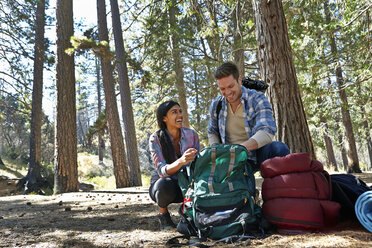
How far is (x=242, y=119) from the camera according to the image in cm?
320

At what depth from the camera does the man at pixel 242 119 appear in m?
2.88

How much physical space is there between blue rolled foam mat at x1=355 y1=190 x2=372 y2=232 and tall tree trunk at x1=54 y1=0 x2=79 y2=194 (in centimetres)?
705

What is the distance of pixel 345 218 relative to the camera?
2.49 meters

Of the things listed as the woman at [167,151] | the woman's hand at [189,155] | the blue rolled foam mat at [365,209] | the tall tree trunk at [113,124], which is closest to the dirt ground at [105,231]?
the blue rolled foam mat at [365,209]

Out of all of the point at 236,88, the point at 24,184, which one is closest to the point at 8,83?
the point at 24,184

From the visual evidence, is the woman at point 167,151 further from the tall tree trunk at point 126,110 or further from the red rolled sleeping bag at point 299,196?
the tall tree trunk at point 126,110

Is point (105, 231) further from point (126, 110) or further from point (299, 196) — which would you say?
point (126, 110)

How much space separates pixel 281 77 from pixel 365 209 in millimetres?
2352

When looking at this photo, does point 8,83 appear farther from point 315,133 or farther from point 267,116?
point 315,133

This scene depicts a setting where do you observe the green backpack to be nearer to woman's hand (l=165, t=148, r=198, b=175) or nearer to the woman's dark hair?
woman's hand (l=165, t=148, r=198, b=175)

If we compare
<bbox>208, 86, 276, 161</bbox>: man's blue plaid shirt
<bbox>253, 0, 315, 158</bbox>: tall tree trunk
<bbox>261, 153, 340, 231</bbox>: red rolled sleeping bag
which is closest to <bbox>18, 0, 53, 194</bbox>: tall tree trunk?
<bbox>253, 0, 315, 158</bbox>: tall tree trunk

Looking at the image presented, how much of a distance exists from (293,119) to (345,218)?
1823 millimetres

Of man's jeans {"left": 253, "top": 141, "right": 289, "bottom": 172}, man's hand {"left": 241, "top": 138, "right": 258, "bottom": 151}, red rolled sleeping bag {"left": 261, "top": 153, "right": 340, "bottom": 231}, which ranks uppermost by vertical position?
man's hand {"left": 241, "top": 138, "right": 258, "bottom": 151}

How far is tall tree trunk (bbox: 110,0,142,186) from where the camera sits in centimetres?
1023
